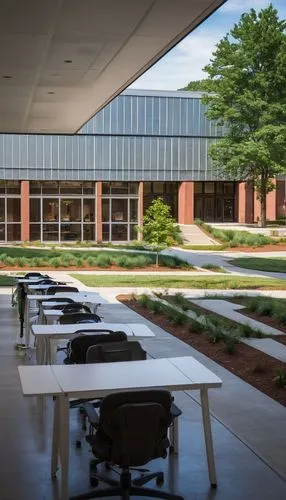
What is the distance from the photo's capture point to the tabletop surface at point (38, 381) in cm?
569

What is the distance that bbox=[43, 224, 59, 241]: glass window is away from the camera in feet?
162

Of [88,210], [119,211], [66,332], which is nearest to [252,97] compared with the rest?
[119,211]

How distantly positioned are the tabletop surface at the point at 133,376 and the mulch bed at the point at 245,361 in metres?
3.04

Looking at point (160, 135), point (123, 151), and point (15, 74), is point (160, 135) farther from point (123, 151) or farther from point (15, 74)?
point (15, 74)

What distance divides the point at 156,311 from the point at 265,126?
113 feet

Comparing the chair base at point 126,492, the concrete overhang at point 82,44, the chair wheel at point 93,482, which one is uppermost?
the concrete overhang at point 82,44

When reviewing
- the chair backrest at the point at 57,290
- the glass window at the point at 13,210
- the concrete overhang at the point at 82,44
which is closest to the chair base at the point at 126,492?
the concrete overhang at the point at 82,44

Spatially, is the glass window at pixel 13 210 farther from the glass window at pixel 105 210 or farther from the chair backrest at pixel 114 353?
the chair backrest at pixel 114 353

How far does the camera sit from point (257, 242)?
145 ft

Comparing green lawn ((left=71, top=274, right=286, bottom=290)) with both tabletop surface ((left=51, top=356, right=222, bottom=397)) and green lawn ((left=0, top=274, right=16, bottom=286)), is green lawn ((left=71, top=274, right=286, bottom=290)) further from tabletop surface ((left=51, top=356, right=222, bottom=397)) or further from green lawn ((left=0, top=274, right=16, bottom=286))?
tabletop surface ((left=51, top=356, right=222, bottom=397))

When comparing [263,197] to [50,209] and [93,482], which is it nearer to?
[50,209]

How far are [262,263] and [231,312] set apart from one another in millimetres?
17569

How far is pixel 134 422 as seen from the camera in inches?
214

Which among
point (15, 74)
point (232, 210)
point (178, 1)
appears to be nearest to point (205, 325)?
point (15, 74)
